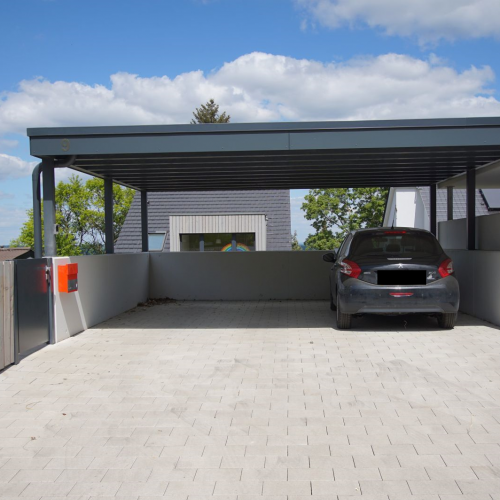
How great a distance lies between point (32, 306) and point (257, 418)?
13.0ft

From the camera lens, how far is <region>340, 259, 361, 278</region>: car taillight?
847 cm

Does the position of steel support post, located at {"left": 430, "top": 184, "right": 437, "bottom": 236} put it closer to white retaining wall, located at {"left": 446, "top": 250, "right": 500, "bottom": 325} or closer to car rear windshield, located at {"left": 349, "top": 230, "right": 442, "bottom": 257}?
white retaining wall, located at {"left": 446, "top": 250, "right": 500, "bottom": 325}

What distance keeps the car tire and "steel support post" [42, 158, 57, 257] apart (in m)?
6.09

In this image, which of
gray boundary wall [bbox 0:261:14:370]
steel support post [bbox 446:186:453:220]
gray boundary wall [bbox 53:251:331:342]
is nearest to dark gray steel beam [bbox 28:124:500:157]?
gray boundary wall [bbox 0:261:14:370]

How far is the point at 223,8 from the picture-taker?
444 inches

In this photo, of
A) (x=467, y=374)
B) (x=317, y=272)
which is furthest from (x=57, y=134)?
(x=317, y=272)

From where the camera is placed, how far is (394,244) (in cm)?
896

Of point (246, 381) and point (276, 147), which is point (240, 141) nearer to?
point (276, 147)

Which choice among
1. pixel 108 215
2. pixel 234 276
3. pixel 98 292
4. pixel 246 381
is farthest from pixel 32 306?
pixel 234 276

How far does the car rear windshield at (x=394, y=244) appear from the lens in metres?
8.75

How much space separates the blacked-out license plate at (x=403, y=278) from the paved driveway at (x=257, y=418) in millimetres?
811

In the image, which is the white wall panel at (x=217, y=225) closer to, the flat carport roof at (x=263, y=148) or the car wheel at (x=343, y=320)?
the flat carport roof at (x=263, y=148)

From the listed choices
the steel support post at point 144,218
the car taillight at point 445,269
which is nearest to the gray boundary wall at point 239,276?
the steel support post at point 144,218

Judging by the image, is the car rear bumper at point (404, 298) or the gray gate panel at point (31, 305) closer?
the gray gate panel at point (31, 305)
